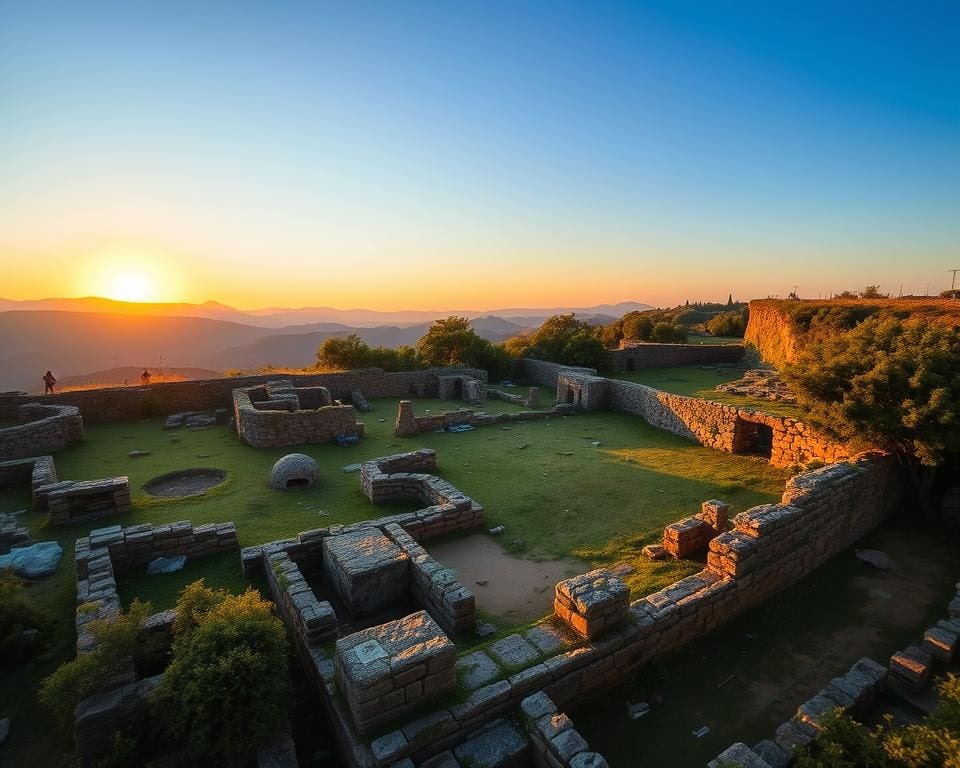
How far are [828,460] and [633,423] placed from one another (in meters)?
7.54

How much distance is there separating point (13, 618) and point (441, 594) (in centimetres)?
624

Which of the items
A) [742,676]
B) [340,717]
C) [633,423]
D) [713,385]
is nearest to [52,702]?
[340,717]

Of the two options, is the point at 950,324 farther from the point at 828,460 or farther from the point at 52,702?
the point at 52,702

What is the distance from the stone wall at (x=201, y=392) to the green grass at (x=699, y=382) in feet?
30.9

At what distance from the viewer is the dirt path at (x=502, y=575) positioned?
7543 millimetres

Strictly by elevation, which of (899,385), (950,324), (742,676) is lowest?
(742,676)

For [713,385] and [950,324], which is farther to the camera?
[713,385]

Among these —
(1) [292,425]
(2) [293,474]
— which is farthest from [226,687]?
(1) [292,425]

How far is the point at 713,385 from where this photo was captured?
73.7 feet

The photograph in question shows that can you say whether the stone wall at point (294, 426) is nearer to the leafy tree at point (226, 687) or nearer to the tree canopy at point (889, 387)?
the leafy tree at point (226, 687)

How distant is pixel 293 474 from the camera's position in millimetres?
12102

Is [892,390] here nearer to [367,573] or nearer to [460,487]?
[460,487]

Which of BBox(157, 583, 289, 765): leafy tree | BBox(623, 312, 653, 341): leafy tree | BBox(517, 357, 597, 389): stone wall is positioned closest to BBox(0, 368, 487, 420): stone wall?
BBox(517, 357, 597, 389): stone wall

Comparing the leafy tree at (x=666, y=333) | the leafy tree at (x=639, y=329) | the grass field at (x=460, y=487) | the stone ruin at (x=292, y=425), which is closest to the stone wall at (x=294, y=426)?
the stone ruin at (x=292, y=425)
